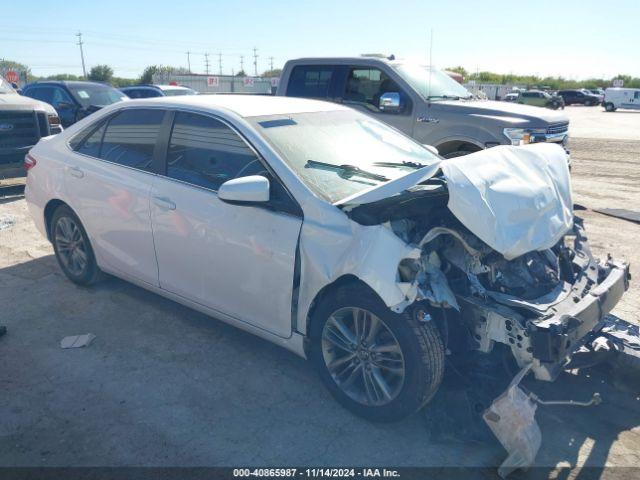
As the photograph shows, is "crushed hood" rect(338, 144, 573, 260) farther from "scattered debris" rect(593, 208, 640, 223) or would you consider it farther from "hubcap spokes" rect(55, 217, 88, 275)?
"scattered debris" rect(593, 208, 640, 223)

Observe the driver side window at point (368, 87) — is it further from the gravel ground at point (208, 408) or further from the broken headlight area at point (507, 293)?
the broken headlight area at point (507, 293)

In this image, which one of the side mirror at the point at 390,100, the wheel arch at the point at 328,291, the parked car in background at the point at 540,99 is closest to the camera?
the wheel arch at the point at 328,291

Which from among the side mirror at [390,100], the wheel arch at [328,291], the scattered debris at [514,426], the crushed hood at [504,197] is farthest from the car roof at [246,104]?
the side mirror at [390,100]

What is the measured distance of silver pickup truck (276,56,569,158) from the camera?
7.30 metres

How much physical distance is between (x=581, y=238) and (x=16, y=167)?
8622 millimetres

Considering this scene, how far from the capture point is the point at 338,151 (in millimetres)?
3857

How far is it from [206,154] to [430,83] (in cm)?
509

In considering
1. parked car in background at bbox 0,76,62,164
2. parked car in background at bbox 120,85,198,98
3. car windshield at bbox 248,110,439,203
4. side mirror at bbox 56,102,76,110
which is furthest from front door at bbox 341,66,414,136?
parked car in background at bbox 120,85,198,98

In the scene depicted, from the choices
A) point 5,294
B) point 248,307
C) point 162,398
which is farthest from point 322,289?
point 5,294

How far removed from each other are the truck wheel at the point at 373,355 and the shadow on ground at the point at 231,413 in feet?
0.60

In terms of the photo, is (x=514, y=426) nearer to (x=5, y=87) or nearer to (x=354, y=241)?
(x=354, y=241)

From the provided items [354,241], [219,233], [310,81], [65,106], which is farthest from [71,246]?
[65,106]

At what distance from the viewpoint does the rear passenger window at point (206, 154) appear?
3684mm

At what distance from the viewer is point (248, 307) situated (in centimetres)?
365
